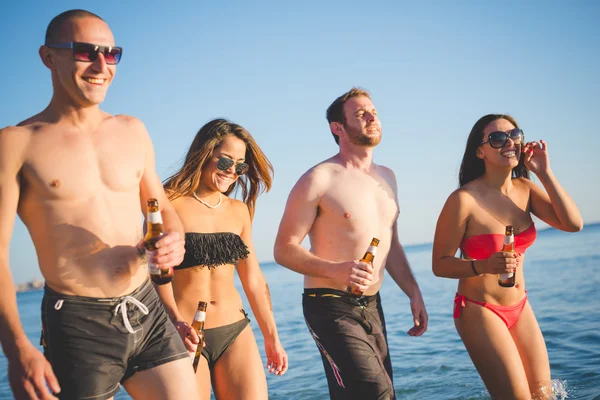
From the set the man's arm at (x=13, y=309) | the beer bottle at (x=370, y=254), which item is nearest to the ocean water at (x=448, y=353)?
the beer bottle at (x=370, y=254)

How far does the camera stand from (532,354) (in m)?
5.88

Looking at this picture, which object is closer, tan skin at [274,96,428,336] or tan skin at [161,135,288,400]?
tan skin at [161,135,288,400]

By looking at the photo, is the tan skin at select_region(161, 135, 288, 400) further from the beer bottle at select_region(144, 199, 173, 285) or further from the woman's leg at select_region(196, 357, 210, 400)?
the beer bottle at select_region(144, 199, 173, 285)

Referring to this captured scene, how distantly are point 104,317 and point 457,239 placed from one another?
3503 mm

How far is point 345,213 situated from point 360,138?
2.59 ft

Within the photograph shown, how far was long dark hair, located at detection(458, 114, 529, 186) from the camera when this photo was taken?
20.8 ft

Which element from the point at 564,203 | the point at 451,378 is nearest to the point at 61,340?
the point at 564,203

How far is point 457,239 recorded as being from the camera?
19.6 ft

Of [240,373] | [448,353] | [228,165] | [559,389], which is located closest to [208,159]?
[228,165]

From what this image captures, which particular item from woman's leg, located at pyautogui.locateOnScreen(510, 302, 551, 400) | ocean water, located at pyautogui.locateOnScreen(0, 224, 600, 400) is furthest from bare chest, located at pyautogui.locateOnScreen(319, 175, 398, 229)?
ocean water, located at pyautogui.locateOnScreen(0, 224, 600, 400)

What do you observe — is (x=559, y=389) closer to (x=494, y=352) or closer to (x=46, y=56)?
(x=494, y=352)

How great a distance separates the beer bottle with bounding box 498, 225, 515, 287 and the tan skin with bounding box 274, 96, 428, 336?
2.62 feet

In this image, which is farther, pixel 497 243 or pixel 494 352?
pixel 497 243

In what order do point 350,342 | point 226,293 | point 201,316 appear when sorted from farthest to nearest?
1. point 226,293
2. point 350,342
3. point 201,316
